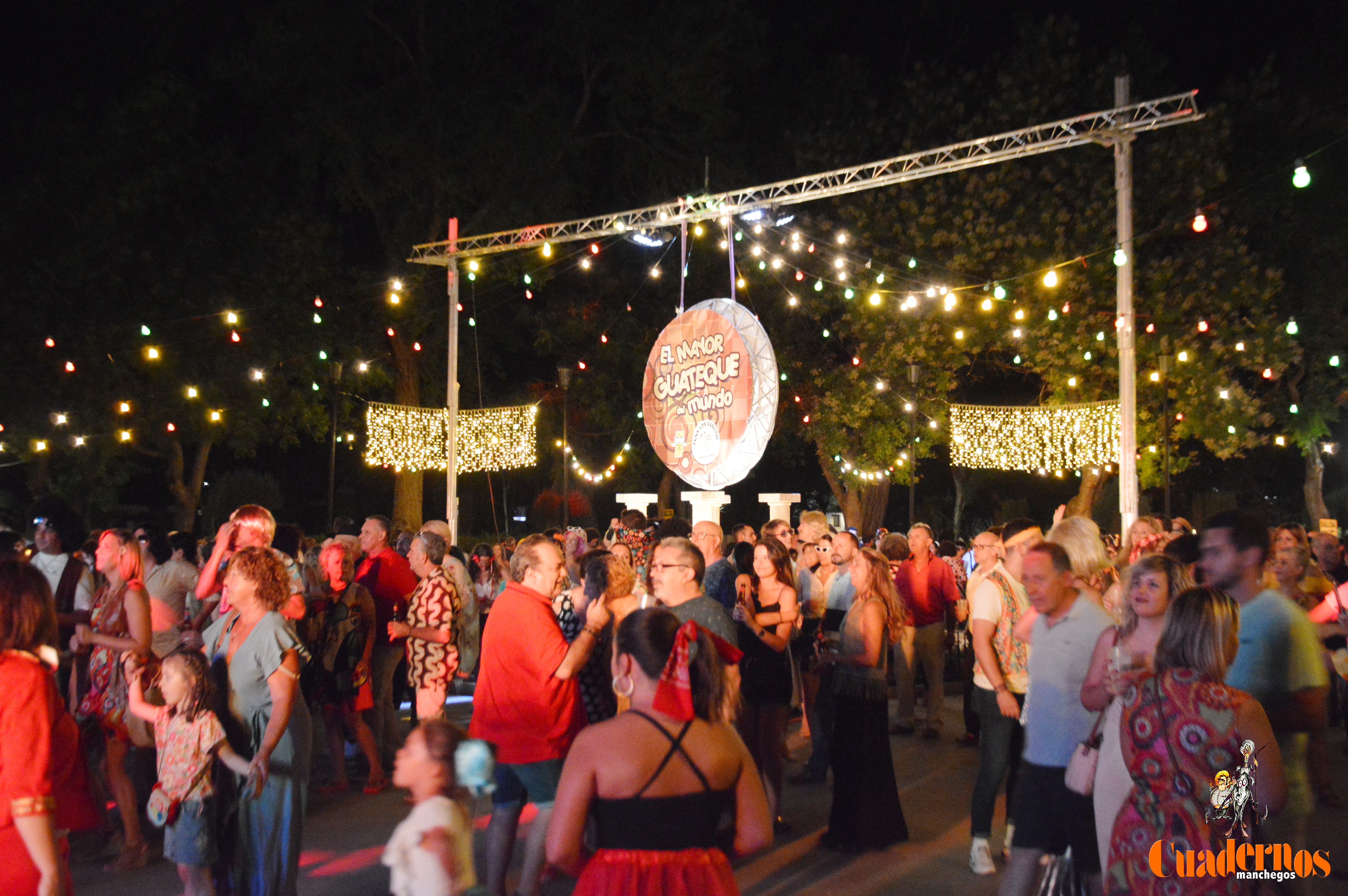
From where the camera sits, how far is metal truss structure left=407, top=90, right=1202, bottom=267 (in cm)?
1138

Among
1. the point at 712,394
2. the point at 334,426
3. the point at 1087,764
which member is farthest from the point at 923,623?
the point at 334,426

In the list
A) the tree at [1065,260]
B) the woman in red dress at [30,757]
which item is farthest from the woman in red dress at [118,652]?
the tree at [1065,260]

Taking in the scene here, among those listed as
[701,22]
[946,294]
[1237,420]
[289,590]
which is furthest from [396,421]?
[1237,420]

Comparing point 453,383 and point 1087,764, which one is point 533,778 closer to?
point 1087,764

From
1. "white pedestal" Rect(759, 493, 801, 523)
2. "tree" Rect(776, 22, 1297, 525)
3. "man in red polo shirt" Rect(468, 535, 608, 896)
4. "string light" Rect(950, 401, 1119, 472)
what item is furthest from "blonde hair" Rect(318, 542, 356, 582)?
"string light" Rect(950, 401, 1119, 472)

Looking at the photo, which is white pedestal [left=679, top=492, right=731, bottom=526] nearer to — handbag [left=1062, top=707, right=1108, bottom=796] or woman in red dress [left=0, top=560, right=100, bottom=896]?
handbag [left=1062, top=707, right=1108, bottom=796]

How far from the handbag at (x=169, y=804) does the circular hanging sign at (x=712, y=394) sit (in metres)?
5.84

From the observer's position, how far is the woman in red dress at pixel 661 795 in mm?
2590

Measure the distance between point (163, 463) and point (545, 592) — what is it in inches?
1118

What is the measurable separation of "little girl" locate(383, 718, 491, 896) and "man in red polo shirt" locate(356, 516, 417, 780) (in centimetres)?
521

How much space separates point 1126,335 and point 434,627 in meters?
9.06

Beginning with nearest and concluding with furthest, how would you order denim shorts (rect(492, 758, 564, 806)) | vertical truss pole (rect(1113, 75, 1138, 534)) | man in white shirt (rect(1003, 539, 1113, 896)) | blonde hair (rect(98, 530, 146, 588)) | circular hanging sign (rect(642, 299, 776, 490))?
man in white shirt (rect(1003, 539, 1113, 896)) → denim shorts (rect(492, 758, 564, 806)) → blonde hair (rect(98, 530, 146, 588)) → circular hanging sign (rect(642, 299, 776, 490)) → vertical truss pole (rect(1113, 75, 1138, 534))

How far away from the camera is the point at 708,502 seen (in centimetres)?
1083

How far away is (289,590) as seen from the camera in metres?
4.60
